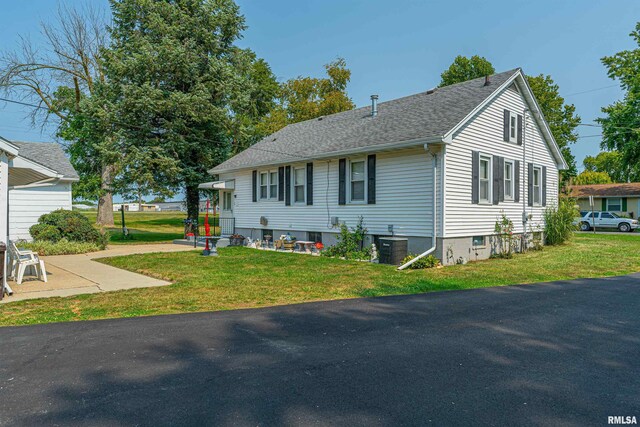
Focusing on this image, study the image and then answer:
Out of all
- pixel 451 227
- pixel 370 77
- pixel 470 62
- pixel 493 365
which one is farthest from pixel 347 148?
pixel 470 62

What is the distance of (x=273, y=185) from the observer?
18.7 meters

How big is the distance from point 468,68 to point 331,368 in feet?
124

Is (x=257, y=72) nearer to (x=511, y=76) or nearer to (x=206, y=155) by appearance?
(x=206, y=155)

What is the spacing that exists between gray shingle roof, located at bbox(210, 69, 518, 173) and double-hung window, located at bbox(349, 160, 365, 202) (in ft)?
2.42

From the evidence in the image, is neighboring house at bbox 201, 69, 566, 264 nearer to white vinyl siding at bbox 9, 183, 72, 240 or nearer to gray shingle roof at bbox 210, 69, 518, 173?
gray shingle roof at bbox 210, 69, 518, 173

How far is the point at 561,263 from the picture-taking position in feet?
42.5

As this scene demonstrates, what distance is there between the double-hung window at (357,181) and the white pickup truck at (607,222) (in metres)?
22.7

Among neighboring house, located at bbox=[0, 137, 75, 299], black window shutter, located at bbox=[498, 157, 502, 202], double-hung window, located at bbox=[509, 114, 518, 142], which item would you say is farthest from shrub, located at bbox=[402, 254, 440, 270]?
neighboring house, located at bbox=[0, 137, 75, 299]

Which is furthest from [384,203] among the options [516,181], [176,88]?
[176,88]

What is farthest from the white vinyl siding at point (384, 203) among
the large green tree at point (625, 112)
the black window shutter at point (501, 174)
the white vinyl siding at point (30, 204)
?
the large green tree at point (625, 112)

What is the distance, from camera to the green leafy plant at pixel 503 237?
1467 cm

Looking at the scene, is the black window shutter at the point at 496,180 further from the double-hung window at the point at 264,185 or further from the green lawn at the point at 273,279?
the double-hung window at the point at 264,185

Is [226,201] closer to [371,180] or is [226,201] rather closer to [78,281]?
[371,180]

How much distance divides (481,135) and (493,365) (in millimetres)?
11155
